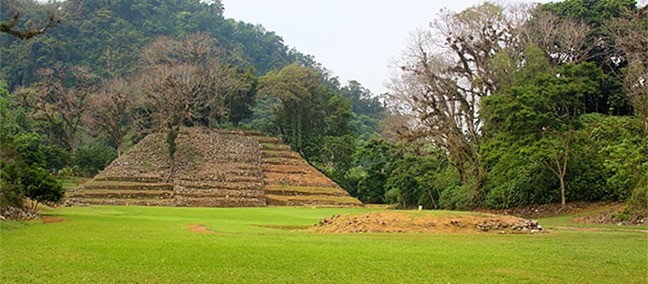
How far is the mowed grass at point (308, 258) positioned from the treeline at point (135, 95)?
2427 centimetres

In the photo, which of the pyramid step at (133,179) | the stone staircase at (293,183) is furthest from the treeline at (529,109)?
the pyramid step at (133,179)

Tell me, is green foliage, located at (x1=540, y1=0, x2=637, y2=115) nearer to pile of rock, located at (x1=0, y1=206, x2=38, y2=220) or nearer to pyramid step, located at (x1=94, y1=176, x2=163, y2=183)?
pile of rock, located at (x1=0, y1=206, x2=38, y2=220)

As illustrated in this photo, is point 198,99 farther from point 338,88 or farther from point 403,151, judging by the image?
point 338,88

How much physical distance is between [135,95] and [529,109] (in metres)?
53.6

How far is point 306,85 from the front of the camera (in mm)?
88812

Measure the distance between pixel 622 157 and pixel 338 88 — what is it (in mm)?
112049

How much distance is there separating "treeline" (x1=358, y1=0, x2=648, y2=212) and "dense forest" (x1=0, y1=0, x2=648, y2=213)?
0.39 ft

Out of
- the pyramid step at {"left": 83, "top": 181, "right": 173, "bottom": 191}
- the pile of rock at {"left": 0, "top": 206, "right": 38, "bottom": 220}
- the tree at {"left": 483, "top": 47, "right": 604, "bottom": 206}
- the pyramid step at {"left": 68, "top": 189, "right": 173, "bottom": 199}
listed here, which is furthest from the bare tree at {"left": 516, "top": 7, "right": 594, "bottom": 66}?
the pile of rock at {"left": 0, "top": 206, "right": 38, "bottom": 220}

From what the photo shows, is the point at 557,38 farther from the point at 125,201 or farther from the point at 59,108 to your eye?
the point at 59,108

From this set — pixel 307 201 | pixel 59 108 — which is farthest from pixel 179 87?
pixel 307 201

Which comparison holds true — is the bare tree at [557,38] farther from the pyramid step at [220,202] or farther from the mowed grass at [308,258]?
the mowed grass at [308,258]

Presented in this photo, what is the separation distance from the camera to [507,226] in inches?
1061

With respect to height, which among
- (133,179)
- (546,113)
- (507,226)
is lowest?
(507,226)

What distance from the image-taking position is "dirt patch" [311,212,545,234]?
2636cm
